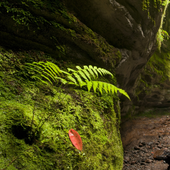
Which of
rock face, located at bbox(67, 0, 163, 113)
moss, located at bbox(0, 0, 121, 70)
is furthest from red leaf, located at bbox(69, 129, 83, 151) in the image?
rock face, located at bbox(67, 0, 163, 113)

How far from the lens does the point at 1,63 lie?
81.7 inches

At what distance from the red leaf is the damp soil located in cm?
292

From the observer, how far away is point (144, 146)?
5941 millimetres

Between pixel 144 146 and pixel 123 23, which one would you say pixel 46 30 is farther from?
pixel 144 146

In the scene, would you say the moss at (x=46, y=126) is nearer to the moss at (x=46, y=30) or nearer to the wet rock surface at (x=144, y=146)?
the moss at (x=46, y=30)

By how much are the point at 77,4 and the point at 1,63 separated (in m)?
2.88

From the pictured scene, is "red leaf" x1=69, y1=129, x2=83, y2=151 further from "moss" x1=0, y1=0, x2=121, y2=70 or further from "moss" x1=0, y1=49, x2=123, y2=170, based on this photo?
"moss" x1=0, y1=0, x2=121, y2=70

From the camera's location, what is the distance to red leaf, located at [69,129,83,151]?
1949 mm

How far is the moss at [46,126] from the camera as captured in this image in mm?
1412

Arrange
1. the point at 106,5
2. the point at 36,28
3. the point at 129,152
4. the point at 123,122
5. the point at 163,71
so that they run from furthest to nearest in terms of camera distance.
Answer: the point at 163,71, the point at 123,122, the point at 129,152, the point at 106,5, the point at 36,28

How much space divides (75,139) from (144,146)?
5.32 metres

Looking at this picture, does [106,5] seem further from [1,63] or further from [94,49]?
[1,63]

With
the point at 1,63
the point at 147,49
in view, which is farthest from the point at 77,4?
the point at 147,49

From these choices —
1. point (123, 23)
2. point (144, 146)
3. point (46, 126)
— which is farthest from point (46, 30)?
point (144, 146)
